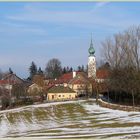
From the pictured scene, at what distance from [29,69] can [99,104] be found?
118m

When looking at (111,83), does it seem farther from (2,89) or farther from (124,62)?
(2,89)

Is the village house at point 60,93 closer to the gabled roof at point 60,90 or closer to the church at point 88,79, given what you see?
the gabled roof at point 60,90

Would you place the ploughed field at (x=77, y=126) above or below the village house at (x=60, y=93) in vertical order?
below

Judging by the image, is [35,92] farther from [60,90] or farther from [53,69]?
[53,69]

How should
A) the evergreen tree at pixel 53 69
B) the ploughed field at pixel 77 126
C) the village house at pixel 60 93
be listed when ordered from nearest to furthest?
the ploughed field at pixel 77 126
the village house at pixel 60 93
the evergreen tree at pixel 53 69

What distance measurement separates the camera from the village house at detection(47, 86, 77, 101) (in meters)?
117

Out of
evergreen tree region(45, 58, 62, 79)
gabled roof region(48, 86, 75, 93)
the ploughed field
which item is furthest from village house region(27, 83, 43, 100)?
evergreen tree region(45, 58, 62, 79)

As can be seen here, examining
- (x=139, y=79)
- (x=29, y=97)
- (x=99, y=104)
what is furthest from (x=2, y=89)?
(x=139, y=79)

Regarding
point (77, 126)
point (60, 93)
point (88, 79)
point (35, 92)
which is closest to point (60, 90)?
point (60, 93)

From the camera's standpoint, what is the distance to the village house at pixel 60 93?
117125 mm

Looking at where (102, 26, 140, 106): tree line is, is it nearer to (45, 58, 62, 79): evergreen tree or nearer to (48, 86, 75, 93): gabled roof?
(48, 86, 75, 93): gabled roof

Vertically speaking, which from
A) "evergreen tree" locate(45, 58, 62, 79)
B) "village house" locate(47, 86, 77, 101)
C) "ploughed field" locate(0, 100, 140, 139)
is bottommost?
"ploughed field" locate(0, 100, 140, 139)

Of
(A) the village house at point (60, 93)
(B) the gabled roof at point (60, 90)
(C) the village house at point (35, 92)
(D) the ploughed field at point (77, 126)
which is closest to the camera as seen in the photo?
(D) the ploughed field at point (77, 126)

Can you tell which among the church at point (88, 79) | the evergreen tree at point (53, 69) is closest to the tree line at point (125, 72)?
the church at point (88, 79)
